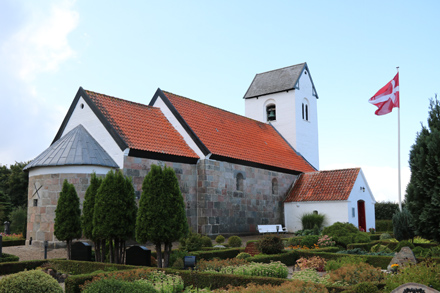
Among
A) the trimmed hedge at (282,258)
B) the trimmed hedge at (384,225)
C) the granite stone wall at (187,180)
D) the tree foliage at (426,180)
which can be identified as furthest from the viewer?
the trimmed hedge at (384,225)

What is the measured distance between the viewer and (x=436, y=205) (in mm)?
8148

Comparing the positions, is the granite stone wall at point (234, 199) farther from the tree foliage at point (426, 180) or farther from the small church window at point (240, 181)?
the tree foliage at point (426, 180)

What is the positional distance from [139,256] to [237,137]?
12.1 meters

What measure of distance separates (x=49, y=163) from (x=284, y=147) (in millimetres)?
14727

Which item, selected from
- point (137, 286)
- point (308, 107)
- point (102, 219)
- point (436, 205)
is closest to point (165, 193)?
point (102, 219)

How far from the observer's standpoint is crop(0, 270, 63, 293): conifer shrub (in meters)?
6.36

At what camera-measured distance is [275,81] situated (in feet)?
92.6

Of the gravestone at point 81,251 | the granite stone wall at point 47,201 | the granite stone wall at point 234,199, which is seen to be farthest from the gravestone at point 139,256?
the granite stone wall at point 234,199

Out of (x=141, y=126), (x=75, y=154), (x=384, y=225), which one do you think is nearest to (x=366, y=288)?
(x=75, y=154)

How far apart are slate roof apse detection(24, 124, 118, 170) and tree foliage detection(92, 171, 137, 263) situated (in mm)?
3824

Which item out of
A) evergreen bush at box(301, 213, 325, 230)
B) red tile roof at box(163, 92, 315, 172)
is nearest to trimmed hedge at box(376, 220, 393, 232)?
red tile roof at box(163, 92, 315, 172)

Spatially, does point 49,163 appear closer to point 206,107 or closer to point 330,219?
point 206,107

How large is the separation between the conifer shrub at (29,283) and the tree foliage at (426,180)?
6825mm

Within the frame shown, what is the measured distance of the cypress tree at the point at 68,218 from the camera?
12.2 meters
